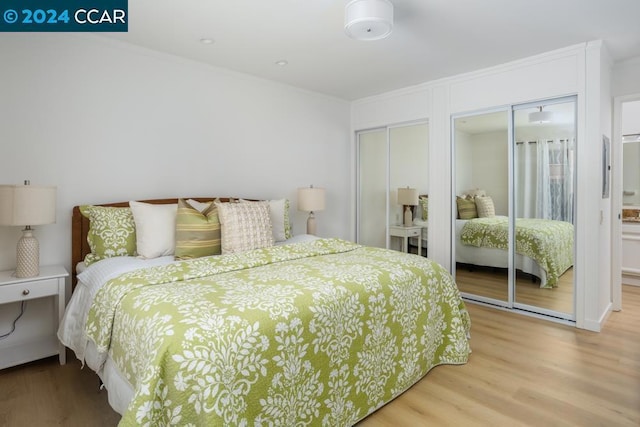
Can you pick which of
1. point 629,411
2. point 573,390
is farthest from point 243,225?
point 629,411

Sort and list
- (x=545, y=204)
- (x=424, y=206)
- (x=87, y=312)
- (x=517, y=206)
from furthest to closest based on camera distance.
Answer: (x=424, y=206), (x=517, y=206), (x=545, y=204), (x=87, y=312)

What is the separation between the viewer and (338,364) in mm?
1690

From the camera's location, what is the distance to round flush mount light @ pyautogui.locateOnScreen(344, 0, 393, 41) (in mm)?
2078

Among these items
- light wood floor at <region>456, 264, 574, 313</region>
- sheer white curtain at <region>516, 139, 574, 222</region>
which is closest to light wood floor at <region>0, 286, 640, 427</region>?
light wood floor at <region>456, 264, 574, 313</region>

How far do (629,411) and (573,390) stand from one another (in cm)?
25

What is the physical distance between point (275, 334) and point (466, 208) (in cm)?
301

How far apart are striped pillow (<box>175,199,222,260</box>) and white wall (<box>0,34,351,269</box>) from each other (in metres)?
0.76

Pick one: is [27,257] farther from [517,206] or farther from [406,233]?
[517,206]

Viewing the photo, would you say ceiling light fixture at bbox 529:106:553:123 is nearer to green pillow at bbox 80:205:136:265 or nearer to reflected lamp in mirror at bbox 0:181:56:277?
green pillow at bbox 80:205:136:265

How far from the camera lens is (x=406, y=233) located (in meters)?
4.38

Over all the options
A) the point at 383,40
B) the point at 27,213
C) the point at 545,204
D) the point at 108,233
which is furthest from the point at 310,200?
the point at 27,213

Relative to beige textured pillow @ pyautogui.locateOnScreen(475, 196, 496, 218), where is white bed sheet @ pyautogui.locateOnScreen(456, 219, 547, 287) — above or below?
below

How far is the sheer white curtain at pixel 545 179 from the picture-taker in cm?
312

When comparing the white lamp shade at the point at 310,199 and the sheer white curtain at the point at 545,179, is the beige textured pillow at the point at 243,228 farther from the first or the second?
the sheer white curtain at the point at 545,179
